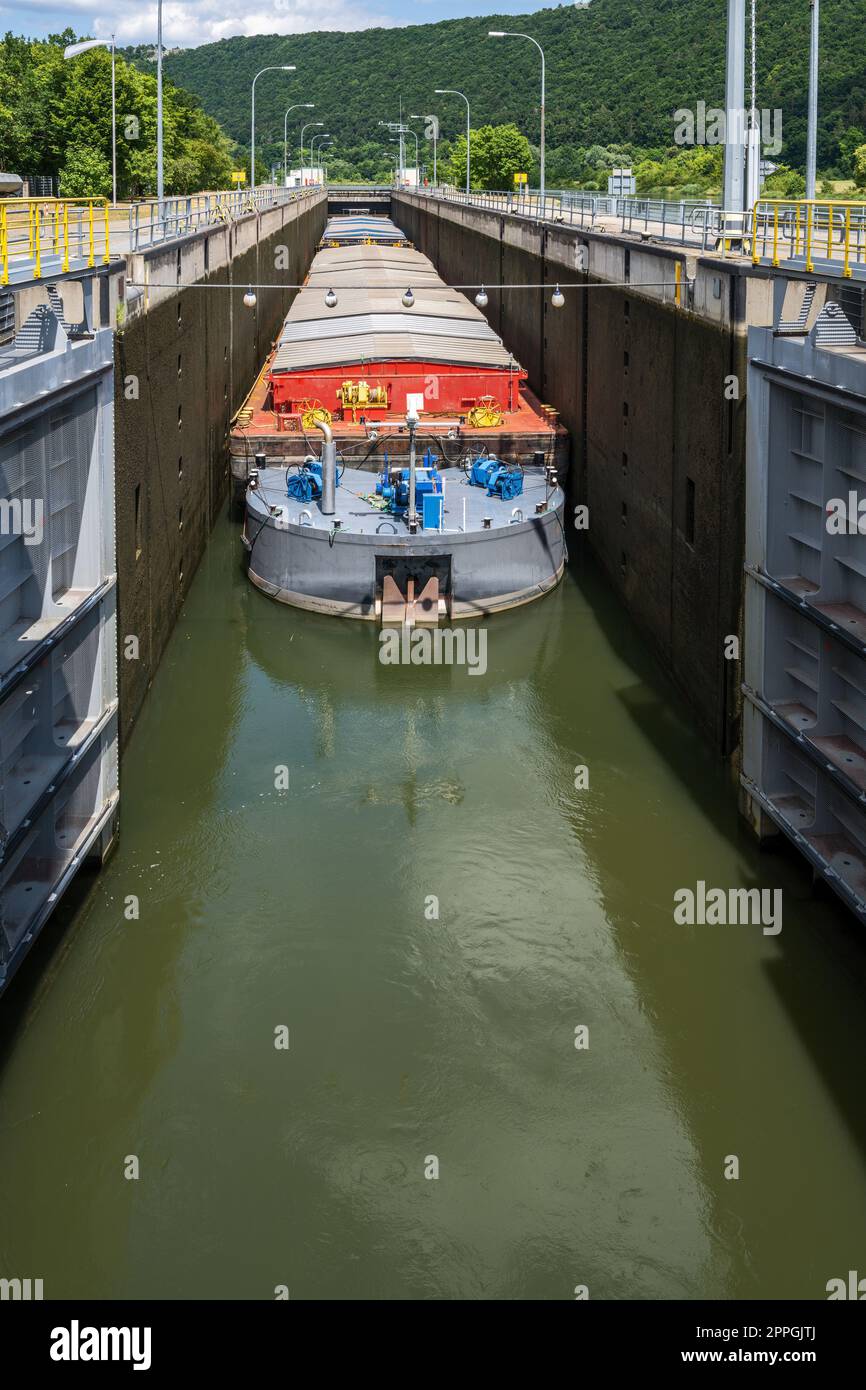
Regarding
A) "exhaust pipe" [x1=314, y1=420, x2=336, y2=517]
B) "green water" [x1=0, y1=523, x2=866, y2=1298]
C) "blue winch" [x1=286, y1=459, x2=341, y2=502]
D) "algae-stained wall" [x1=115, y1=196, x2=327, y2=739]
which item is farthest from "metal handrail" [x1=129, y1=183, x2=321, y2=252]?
"green water" [x1=0, y1=523, x2=866, y2=1298]

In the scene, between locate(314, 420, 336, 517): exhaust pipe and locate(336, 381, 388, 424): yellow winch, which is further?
locate(336, 381, 388, 424): yellow winch

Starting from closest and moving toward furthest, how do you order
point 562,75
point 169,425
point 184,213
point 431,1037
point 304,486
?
1. point 431,1037
2. point 169,425
3. point 304,486
4. point 184,213
5. point 562,75

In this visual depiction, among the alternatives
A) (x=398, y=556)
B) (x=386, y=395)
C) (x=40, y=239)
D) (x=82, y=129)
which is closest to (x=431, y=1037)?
(x=40, y=239)

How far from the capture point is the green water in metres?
9.01

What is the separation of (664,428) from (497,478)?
4656 mm

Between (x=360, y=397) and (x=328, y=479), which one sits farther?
(x=360, y=397)

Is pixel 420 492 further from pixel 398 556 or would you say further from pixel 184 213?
pixel 184 213

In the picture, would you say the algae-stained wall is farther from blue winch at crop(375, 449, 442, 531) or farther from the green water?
blue winch at crop(375, 449, 442, 531)

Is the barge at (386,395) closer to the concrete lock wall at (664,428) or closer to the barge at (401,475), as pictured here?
the barge at (401,475)

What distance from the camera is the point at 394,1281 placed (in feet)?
28.5

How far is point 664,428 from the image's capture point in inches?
731

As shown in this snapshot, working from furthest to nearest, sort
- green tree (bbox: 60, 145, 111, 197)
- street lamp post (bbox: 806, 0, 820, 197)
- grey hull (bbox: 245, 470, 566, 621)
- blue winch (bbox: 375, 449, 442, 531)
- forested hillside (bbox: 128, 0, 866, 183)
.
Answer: forested hillside (bbox: 128, 0, 866, 183) → green tree (bbox: 60, 145, 111, 197) → street lamp post (bbox: 806, 0, 820, 197) → blue winch (bbox: 375, 449, 442, 531) → grey hull (bbox: 245, 470, 566, 621)

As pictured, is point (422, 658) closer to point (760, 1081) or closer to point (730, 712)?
point (730, 712)

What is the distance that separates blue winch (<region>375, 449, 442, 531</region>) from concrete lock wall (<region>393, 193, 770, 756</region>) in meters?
2.78
